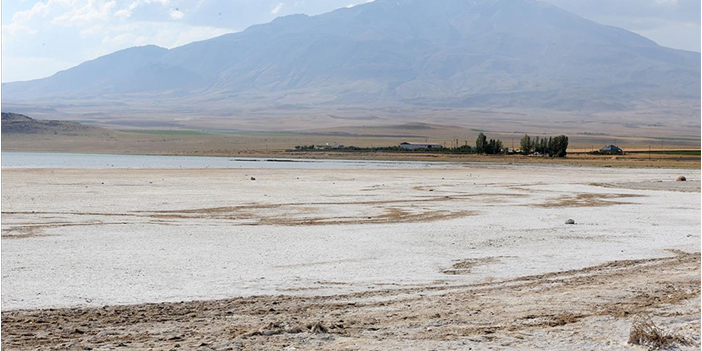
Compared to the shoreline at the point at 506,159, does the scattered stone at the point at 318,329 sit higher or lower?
lower

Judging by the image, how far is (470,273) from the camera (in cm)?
1420

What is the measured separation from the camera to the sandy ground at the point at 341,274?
Answer: 31.9 feet

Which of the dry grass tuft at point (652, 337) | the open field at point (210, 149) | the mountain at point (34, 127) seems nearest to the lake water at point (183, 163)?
the open field at point (210, 149)

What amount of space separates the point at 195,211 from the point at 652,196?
59.7ft

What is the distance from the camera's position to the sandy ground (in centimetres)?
972

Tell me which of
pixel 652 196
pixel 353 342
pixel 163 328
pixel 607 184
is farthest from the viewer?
pixel 607 184

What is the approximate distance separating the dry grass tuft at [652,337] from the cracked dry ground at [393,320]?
0.12 m

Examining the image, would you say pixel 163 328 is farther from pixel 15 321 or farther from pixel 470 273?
pixel 470 273

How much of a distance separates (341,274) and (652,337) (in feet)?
19.8

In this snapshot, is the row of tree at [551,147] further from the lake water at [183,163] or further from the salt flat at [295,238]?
the salt flat at [295,238]

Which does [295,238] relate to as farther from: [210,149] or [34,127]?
[34,127]

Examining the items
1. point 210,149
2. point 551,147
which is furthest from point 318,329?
point 210,149

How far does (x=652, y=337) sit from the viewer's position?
353 inches

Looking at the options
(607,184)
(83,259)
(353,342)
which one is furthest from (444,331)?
(607,184)
